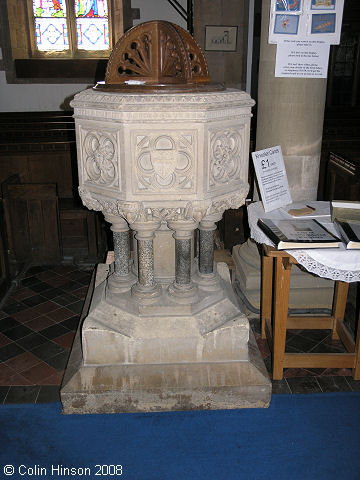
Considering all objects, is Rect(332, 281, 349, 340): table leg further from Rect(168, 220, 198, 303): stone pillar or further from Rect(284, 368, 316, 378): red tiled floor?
Rect(168, 220, 198, 303): stone pillar

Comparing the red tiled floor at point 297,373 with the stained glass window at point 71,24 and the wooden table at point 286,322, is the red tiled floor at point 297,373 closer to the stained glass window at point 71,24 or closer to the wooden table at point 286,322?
the wooden table at point 286,322

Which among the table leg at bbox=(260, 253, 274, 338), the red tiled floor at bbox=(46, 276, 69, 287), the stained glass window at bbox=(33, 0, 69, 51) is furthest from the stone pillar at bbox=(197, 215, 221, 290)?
the stained glass window at bbox=(33, 0, 69, 51)

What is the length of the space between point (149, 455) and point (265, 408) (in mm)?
613

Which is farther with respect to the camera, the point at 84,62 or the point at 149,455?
the point at 84,62

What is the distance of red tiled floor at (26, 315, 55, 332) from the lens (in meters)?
2.85

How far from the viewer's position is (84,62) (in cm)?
736

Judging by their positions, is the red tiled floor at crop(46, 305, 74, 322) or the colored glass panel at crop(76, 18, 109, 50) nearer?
the red tiled floor at crop(46, 305, 74, 322)

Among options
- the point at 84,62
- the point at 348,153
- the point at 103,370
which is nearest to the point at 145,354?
the point at 103,370

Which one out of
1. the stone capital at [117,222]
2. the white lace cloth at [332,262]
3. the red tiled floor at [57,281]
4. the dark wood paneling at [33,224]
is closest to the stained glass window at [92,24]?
the dark wood paneling at [33,224]

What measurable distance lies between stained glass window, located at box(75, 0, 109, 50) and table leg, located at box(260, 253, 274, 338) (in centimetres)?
629

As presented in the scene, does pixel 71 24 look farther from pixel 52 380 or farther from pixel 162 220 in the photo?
pixel 52 380

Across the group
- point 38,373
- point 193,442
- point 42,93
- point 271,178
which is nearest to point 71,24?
point 42,93

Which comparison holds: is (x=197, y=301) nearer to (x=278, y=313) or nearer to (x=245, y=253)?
(x=278, y=313)

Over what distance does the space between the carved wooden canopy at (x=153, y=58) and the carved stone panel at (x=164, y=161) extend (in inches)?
10.0
